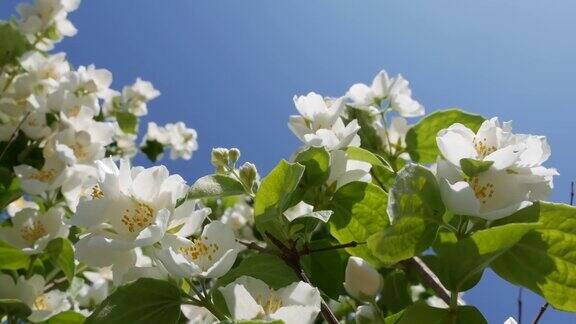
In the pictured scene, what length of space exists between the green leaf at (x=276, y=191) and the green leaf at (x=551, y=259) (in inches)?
14.5

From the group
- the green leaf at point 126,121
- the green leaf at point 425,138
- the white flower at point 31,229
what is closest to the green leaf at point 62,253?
the white flower at point 31,229

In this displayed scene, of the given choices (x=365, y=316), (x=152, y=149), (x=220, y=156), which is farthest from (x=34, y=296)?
(x=152, y=149)

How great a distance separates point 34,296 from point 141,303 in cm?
116

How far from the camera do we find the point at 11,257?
2.01 m

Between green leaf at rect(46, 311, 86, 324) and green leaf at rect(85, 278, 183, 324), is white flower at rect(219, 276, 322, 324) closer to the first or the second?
green leaf at rect(85, 278, 183, 324)

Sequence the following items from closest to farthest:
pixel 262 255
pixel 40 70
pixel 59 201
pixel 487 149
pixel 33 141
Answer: pixel 487 149, pixel 262 255, pixel 59 201, pixel 33 141, pixel 40 70

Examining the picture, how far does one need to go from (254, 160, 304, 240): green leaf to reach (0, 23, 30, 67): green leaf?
2.31 m

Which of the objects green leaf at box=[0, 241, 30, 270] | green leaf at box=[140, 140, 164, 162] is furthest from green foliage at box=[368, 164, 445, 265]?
green leaf at box=[140, 140, 164, 162]

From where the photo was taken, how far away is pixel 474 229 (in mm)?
980

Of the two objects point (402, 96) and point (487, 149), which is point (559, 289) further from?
point (402, 96)

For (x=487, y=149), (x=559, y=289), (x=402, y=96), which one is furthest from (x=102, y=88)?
(x=559, y=289)

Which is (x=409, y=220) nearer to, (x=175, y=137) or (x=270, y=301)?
(x=270, y=301)

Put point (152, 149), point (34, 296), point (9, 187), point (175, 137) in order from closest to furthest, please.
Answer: point (34, 296) < point (9, 187) < point (152, 149) < point (175, 137)

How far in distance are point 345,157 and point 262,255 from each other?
0.87 ft
